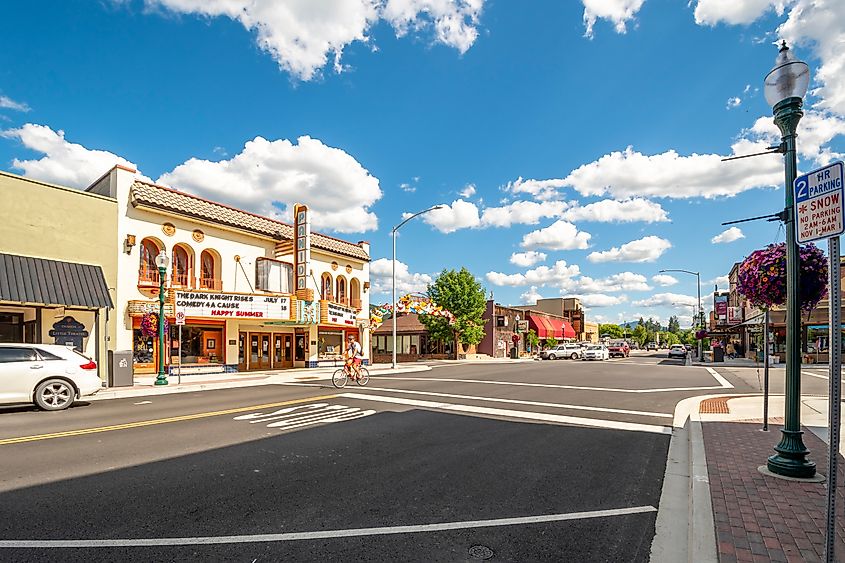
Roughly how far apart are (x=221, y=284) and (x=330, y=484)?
65.9 feet

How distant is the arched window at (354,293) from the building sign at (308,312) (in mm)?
5021

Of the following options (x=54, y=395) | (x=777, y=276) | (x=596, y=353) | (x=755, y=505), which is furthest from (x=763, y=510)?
(x=596, y=353)

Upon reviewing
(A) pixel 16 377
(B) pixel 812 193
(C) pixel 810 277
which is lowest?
(A) pixel 16 377

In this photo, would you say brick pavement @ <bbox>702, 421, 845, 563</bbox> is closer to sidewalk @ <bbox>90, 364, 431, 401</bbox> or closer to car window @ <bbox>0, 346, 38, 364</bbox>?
car window @ <bbox>0, 346, 38, 364</bbox>

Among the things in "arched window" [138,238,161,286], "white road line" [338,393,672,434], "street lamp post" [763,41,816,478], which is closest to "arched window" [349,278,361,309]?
"arched window" [138,238,161,286]

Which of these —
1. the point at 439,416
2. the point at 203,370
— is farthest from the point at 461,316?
the point at 439,416

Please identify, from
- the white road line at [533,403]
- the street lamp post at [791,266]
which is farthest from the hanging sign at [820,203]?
the white road line at [533,403]

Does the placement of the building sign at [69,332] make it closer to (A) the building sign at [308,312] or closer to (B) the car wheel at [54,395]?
(B) the car wheel at [54,395]

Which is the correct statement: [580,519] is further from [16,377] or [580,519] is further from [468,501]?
[16,377]

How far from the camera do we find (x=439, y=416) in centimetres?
1136

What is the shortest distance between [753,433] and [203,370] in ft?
71.2

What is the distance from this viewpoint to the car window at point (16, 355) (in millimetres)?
11727

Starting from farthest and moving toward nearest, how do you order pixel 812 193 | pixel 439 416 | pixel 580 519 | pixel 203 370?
pixel 203 370 < pixel 439 416 < pixel 580 519 < pixel 812 193

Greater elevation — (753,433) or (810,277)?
(810,277)
